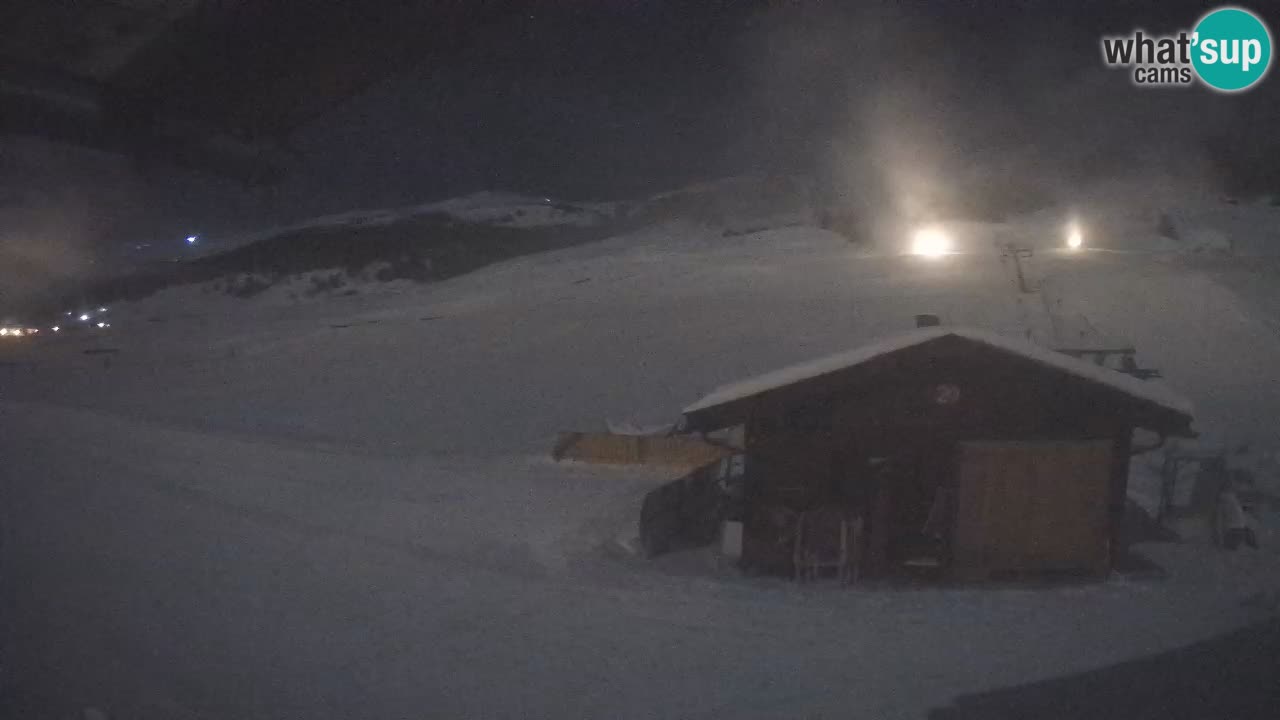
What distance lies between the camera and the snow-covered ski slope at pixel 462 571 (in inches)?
241

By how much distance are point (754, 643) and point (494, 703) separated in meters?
2.70

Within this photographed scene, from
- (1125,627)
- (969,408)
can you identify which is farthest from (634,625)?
(969,408)

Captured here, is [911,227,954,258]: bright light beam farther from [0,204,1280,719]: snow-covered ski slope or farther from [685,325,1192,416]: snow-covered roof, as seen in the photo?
[685,325,1192,416]: snow-covered roof

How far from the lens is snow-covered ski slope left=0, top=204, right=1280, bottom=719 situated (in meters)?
6.12

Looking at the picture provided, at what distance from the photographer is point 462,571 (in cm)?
991

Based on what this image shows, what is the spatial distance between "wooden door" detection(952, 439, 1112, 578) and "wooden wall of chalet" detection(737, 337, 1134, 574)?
0.13 meters

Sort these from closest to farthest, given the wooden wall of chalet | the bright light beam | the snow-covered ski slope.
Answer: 1. the snow-covered ski slope
2. the wooden wall of chalet
3. the bright light beam

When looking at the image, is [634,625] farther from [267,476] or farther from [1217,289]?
[1217,289]

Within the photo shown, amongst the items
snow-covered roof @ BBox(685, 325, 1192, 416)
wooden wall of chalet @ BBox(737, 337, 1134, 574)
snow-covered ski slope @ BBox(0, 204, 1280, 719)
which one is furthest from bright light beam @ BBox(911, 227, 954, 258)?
wooden wall of chalet @ BBox(737, 337, 1134, 574)

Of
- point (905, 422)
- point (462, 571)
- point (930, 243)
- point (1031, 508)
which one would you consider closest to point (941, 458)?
point (905, 422)

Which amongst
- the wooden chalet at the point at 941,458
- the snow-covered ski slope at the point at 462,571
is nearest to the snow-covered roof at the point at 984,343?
the wooden chalet at the point at 941,458

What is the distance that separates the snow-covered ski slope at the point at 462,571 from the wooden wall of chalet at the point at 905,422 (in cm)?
129

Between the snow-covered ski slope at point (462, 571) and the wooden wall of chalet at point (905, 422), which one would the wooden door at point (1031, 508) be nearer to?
the wooden wall of chalet at point (905, 422)

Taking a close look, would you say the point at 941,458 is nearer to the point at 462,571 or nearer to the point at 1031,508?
the point at 1031,508
